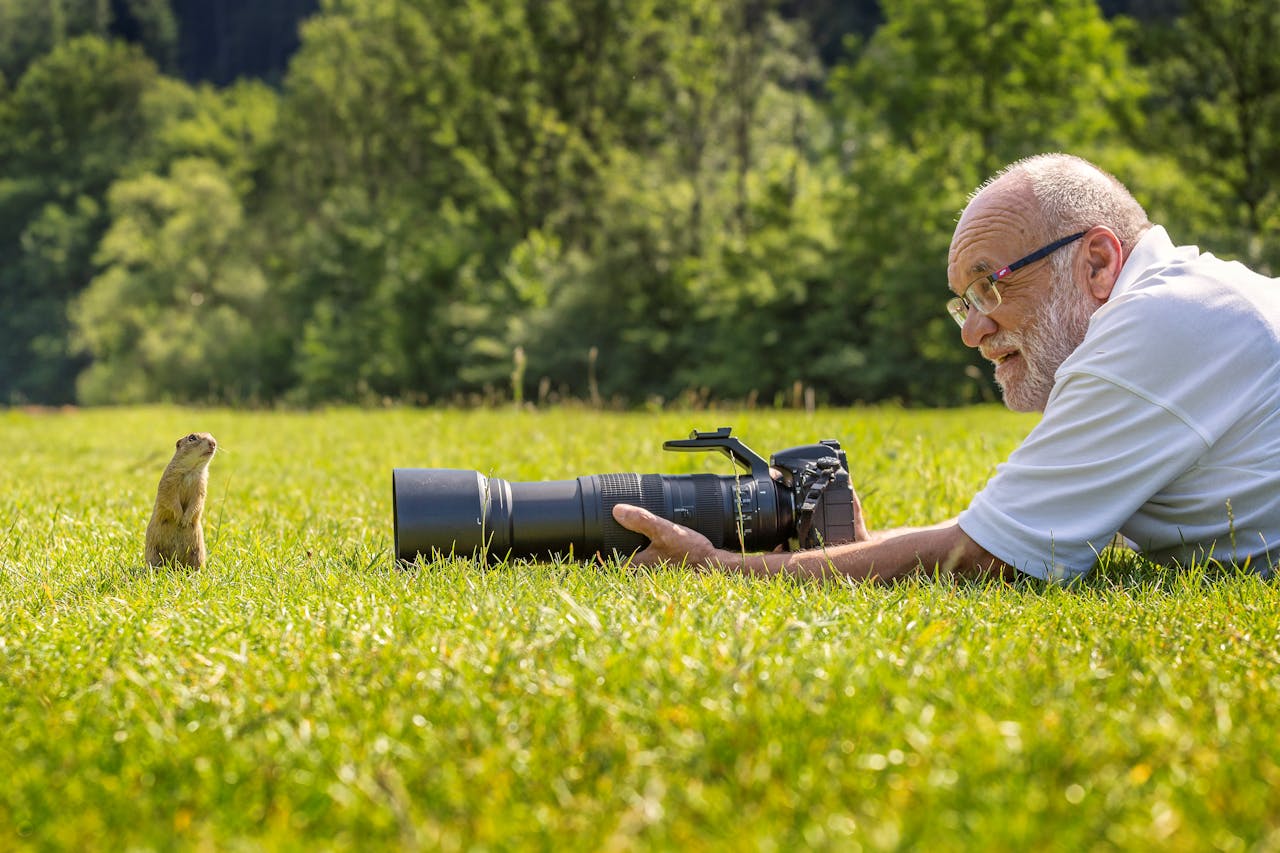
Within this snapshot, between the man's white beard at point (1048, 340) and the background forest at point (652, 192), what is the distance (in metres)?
13.3

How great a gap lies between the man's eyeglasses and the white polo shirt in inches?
10.0

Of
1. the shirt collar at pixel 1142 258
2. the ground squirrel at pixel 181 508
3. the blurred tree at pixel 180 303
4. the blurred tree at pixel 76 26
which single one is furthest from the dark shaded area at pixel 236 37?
the shirt collar at pixel 1142 258

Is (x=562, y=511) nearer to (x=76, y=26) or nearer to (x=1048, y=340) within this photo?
(x=1048, y=340)

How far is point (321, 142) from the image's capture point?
4006 centimetres

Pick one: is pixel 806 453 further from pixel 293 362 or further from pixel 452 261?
pixel 293 362

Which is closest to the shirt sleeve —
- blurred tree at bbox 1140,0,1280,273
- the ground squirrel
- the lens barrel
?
the lens barrel

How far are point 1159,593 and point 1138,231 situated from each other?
3.70ft

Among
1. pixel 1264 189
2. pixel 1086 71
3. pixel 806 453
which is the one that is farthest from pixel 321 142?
pixel 806 453

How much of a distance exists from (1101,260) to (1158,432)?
25.1 inches

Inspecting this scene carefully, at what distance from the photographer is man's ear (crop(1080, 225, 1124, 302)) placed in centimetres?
333

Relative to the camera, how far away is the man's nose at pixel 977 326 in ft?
11.8

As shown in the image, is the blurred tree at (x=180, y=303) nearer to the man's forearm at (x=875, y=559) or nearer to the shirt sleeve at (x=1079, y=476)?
the man's forearm at (x=875, y=559)

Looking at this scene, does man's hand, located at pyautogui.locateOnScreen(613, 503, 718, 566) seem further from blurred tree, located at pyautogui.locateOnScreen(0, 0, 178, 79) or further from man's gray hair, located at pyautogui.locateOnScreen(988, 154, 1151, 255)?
blurred tree, located at pyautogui.locateOnScreen(0, 0, 178, 79)

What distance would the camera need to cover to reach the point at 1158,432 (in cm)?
297
